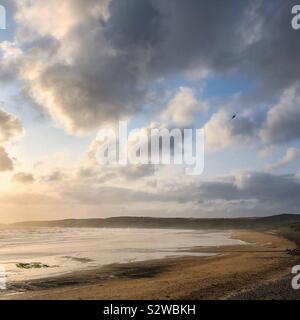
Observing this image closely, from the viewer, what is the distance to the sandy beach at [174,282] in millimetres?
20391

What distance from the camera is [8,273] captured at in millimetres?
28469

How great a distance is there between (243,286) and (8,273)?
1580 cm

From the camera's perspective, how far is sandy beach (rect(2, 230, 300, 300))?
20.4 meters

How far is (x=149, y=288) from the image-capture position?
2236 centimetres

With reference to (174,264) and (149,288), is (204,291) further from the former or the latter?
(174,264)

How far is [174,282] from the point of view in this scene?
79.4 feet
